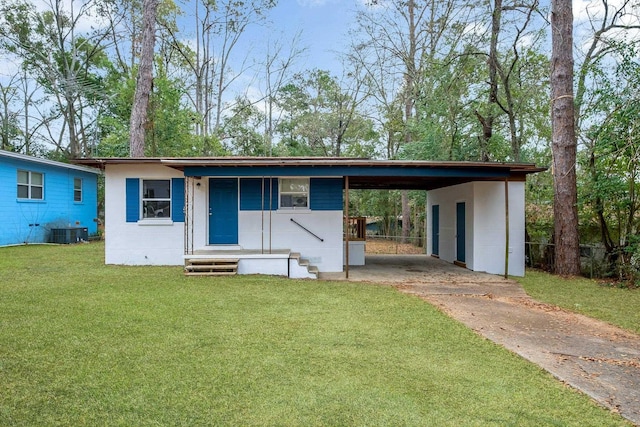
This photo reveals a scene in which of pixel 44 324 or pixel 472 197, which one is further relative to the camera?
pixel 472 197

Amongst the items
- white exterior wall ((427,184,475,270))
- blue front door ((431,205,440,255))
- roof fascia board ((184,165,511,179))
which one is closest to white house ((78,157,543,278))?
white exterior wall ((427,184,475,270))

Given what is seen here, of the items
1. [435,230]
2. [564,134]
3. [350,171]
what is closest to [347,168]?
[350,171]

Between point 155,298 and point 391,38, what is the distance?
17210 mm

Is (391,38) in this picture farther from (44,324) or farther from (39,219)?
(44,324)

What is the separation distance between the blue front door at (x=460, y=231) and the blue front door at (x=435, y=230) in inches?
68.5

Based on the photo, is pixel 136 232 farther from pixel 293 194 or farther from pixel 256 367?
pixel 256 367

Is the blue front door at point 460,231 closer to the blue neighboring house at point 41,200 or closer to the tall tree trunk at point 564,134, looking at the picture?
the tall tree trunk at point 564,134

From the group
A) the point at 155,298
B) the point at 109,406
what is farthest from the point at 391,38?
the point at 109,406

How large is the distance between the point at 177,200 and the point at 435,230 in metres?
8.54

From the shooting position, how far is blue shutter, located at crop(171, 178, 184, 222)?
999 cm

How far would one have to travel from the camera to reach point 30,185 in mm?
14859

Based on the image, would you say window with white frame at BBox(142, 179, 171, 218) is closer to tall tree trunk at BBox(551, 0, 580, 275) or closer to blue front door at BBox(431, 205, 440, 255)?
blue front door at BBox(431, 205, 440, 255)

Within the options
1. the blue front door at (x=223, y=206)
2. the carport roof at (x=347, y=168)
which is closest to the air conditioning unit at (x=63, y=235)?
the blue front door at (x=223, y=206)

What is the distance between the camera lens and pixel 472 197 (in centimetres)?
1012
